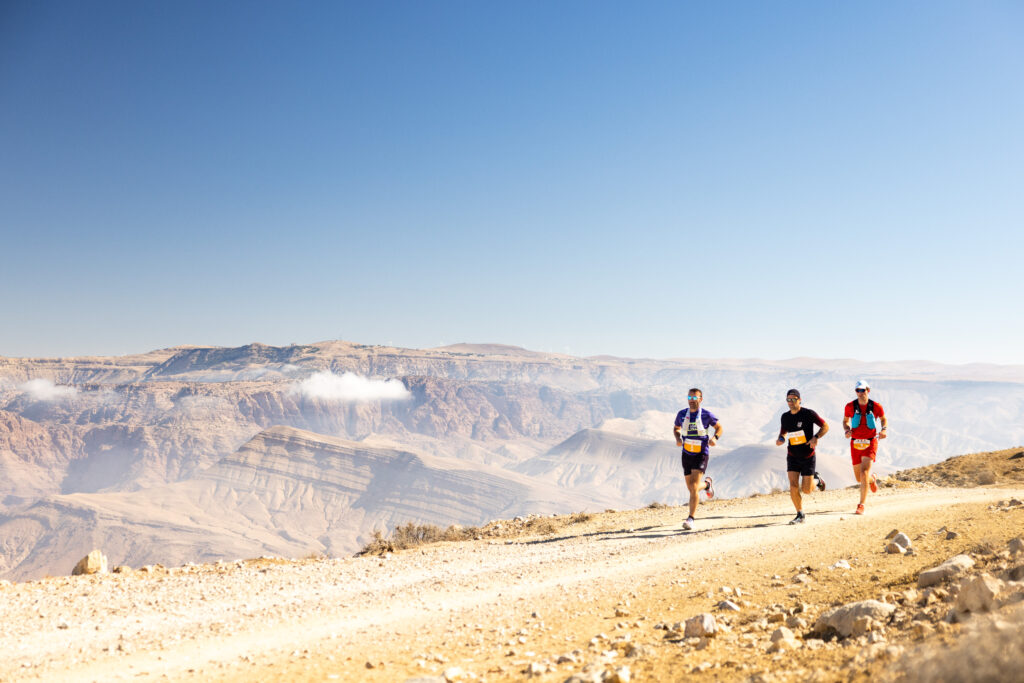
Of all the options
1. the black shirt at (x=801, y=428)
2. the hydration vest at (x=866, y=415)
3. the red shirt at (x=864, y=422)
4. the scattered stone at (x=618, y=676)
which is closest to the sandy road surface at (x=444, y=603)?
the scattered stone at (x=618, y=676)

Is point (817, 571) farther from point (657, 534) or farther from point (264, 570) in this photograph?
point (264, 570)

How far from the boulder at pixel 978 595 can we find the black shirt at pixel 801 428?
25.3 ft

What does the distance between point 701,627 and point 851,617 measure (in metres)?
1.20

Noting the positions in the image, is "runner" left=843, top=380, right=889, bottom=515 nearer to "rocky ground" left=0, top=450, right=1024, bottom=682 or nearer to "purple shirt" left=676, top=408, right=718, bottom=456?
"rocky ground" left=0, top=450, right=1024, bottom=682

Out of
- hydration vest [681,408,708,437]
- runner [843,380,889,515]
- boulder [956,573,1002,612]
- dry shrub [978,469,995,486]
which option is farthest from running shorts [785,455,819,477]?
dry shrub [978,469,995,486]

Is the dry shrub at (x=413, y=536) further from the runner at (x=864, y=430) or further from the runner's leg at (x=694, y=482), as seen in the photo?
the runner at (x=864, y=430)

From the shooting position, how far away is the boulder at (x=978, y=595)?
406 centimetres

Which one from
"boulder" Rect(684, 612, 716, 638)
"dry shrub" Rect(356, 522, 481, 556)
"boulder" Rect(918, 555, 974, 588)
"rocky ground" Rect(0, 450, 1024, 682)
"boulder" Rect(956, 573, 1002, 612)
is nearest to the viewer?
"boulder" Rect(956, 573, 1002, 612)

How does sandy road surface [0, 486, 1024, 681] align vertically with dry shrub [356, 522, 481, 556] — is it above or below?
above

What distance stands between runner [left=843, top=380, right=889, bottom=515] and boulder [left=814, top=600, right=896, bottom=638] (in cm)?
749

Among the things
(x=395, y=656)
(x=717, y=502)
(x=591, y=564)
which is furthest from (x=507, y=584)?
(x=717, y=502)

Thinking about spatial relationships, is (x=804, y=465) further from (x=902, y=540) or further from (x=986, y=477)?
(x=986, y=477)

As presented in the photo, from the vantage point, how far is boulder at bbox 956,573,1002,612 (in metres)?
4.06

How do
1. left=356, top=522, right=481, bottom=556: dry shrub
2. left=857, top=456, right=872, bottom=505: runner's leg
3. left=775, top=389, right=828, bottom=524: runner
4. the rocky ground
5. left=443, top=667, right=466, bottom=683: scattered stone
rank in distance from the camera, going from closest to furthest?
the rocky ground < left=443, top=667, right=466, bottom=683: scattered stone < left=857, top=456, right=872, bottom=505: runner's leg < left=775, top=389, right=828, bottom=524: runner < left=356, top=522, right=481, bottom=556: dry shrub
